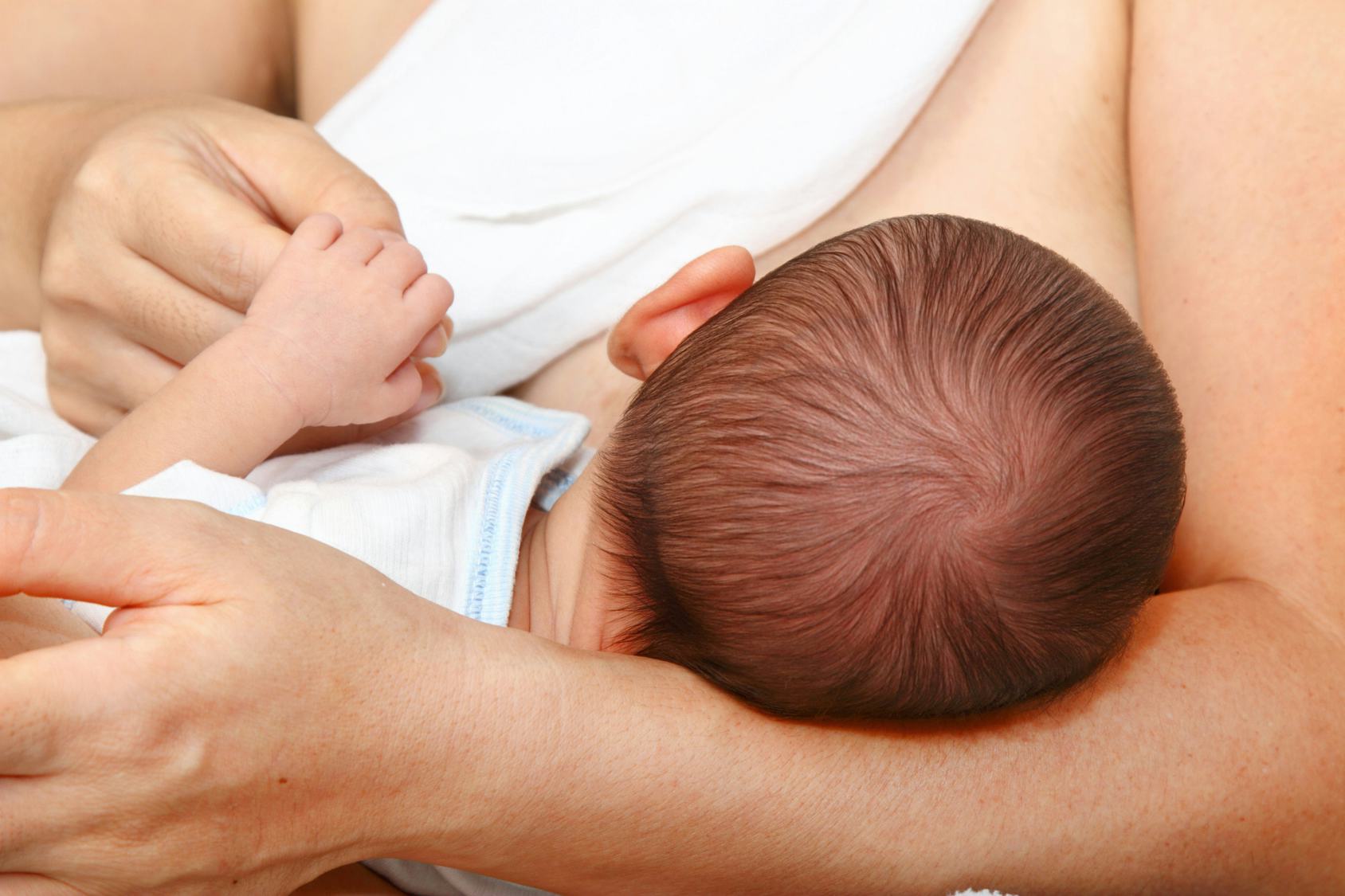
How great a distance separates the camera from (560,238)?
1.30 m

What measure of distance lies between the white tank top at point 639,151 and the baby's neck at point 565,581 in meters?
0.34

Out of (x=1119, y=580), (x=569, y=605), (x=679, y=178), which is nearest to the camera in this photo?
(x=1119, y=580)

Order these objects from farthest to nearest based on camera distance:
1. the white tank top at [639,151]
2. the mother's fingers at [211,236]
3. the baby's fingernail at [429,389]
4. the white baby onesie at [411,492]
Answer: the white tank top at [639,151] < the baby's fingernail at [429,389] < the mother's fingers at [211,236] < the white baby onesie at [411,492]

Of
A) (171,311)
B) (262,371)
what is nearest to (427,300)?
(262,371)

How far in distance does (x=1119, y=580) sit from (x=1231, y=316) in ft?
1.30

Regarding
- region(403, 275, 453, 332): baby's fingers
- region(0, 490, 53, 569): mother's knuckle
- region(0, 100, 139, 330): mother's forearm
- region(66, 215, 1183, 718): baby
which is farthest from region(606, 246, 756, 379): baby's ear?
region(0, 100, 139, 330): mother's forearm

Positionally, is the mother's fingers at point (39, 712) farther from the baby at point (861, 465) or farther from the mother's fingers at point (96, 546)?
the baby at point (861, 465)

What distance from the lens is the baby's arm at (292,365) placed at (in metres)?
0.92

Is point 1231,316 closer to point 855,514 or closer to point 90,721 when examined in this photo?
point 855,514

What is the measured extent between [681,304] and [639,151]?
38 centimetres

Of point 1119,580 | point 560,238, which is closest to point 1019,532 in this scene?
point 1119,580

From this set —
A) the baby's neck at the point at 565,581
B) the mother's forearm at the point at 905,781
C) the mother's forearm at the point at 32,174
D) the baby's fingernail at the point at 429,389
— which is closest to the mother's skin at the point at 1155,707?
the mother's forearm at the point at 905,781

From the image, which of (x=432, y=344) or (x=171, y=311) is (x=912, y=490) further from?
(x=171, y=311)

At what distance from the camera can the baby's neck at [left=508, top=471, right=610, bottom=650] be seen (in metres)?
0.96
